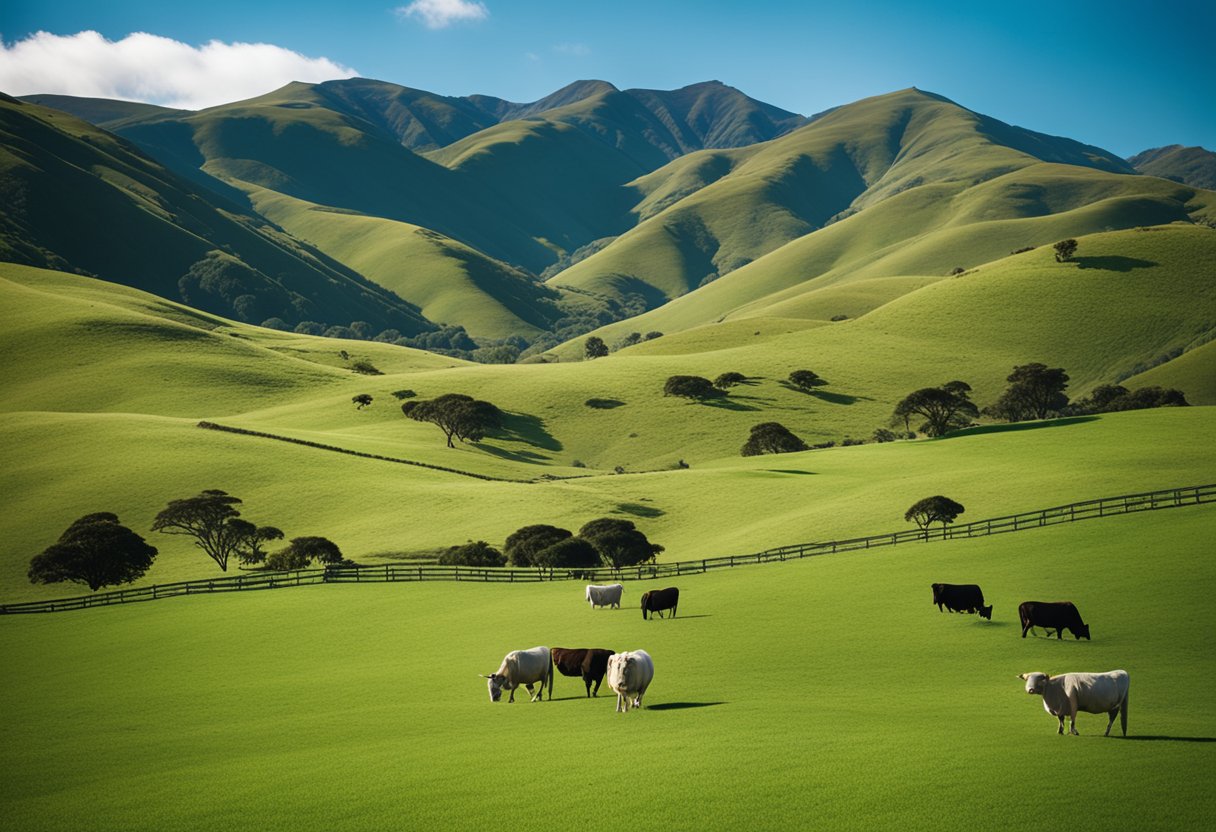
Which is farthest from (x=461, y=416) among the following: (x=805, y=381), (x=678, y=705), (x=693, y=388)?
(x=678, y=705)

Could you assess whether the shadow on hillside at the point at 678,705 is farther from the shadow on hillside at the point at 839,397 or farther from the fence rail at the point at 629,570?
the shadow on hillside at the point at 839,397

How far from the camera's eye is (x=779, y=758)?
62.3 feet

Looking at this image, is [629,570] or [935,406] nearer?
[629,570]

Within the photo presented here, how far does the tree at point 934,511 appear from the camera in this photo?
63.7 metres

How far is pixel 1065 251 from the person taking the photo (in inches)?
6811

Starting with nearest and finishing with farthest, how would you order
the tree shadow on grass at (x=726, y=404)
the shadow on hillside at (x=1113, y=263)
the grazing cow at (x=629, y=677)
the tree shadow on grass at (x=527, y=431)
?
the grazing cow at (x=629, y=677) < the tree shadow on grass at (x=527, y=431) < the tree shadow on grass at (x=726, y=404) < the shadow on hillside at (x=1113, y=263)

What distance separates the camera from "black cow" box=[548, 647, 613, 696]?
93.5ft

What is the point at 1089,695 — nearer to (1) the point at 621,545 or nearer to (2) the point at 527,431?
(1) the point at 621,545

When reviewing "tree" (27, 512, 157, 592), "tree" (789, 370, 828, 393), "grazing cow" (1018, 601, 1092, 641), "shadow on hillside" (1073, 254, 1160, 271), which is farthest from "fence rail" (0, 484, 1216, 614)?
"shadow on hillside" (1073, 254, 1160, 271)

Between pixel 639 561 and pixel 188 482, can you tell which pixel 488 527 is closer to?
pixel 639 561

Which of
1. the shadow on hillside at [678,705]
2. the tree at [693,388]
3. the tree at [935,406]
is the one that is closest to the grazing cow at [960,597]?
the shadow on hillside at [678,705]

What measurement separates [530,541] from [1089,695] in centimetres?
5079

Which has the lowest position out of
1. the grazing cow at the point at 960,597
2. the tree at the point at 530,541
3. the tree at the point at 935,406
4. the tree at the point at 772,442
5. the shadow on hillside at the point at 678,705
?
the shadow on hillside at the point at 678,705

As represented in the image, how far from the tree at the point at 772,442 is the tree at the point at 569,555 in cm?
Answer: 4534
